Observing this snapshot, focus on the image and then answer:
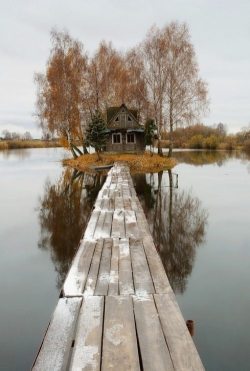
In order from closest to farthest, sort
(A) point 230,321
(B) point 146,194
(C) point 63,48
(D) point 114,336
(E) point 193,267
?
(D) point 114,336, (A) point 230,321, (E) point 193,267, (B) point 146,194, (C) point 63,48

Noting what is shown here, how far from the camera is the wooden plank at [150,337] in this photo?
2.59m

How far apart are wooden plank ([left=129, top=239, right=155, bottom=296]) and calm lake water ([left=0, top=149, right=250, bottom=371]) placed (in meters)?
1.09

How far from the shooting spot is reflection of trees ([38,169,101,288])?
302 inches

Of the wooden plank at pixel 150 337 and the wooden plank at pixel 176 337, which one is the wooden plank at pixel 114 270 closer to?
the wooden plank at pixel 150 337

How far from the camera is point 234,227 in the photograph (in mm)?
9852

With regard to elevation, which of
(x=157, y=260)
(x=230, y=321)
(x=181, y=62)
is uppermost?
(x=181, y=62)

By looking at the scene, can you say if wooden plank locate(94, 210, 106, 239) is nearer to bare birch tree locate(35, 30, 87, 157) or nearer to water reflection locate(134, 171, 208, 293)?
water reflection locate(134, 171, 208, 293)

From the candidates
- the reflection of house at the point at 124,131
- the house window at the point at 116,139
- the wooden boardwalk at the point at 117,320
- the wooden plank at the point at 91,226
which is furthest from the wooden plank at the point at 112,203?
the house window at the point at 116,139

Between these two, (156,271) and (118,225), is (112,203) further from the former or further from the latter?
(156,271)

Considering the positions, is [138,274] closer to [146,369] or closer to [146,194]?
[146,369]

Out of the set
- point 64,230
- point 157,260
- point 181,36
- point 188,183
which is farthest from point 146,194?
point 181,36

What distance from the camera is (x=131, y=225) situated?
23.7ft

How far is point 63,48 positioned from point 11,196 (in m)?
20.7

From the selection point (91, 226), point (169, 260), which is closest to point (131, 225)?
point (91, 226)
